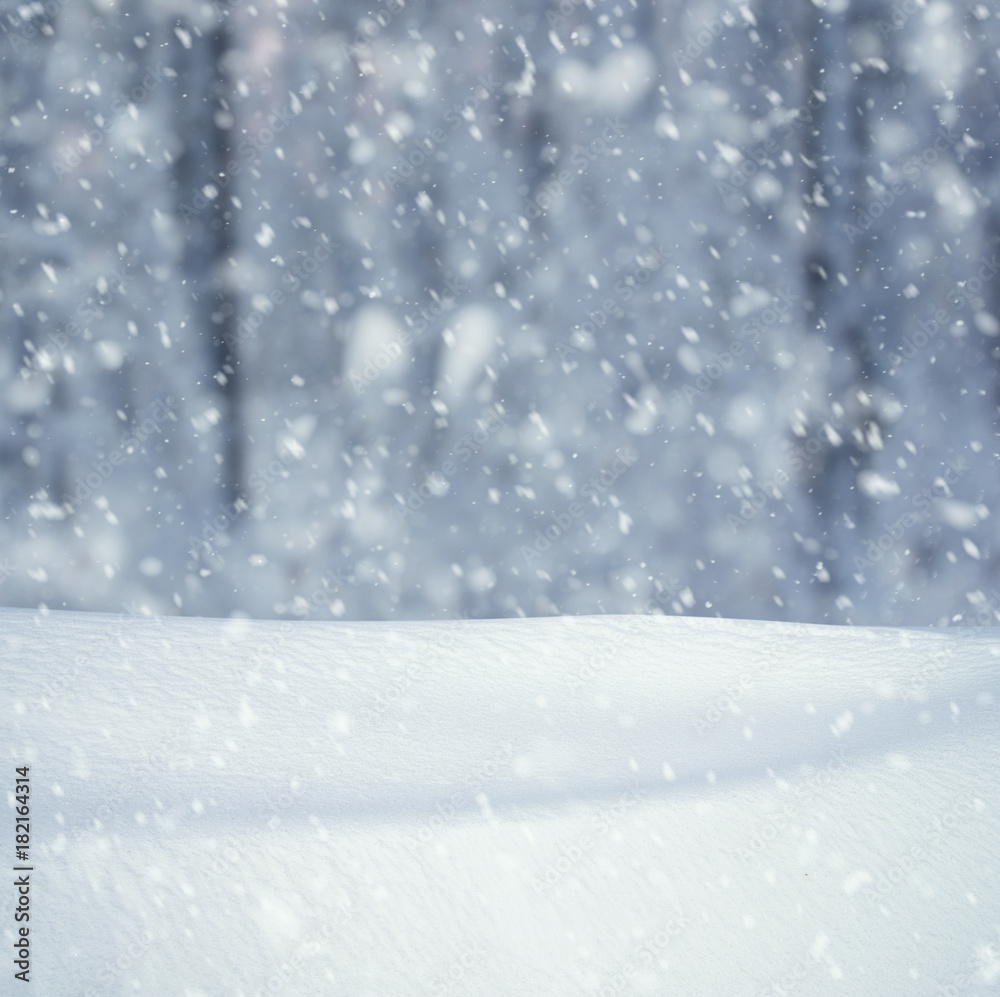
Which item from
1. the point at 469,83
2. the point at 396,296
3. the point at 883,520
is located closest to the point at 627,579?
the point at 883,520

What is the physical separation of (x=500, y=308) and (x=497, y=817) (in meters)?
0.88

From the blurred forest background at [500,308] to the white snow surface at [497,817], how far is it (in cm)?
27

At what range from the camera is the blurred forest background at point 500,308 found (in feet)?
4.66

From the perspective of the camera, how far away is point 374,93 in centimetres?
141

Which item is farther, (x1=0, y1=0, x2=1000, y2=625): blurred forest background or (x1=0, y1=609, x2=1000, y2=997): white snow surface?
(x1=0, y1=0, x2=1000, y2=625): blurred forest background

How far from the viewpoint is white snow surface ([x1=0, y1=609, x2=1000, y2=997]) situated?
62 cm

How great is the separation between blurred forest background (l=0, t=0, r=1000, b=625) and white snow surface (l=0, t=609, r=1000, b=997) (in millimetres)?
275

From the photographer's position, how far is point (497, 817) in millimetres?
784

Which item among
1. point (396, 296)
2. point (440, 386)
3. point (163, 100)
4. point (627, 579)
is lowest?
point (627, 579)

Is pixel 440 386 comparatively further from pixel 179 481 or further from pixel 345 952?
pixel 345 952

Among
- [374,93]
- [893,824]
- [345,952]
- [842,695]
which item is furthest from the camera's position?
[374,93]

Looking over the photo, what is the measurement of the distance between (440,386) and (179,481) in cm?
45

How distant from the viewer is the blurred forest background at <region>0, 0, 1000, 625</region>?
142 cm

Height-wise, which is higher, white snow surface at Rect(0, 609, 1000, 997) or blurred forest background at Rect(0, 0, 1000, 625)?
blurred forest background at Rect(0, 0, 1000, 625)
